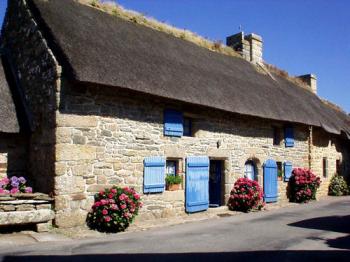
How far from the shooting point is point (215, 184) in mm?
11742

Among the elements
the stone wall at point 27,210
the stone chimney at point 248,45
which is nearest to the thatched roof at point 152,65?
the stone chimney at point 248,45

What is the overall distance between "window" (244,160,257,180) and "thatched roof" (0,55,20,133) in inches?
279

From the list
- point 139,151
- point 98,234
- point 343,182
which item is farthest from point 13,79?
point 343,182

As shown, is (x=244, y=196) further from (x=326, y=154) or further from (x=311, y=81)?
(x=311, y=81)

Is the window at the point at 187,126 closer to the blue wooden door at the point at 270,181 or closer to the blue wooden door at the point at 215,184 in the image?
the blue wooden door at the point at 215,184

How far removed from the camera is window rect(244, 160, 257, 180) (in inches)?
485

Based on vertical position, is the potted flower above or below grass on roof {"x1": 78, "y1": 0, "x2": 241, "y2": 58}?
below

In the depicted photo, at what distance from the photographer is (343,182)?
1747cm

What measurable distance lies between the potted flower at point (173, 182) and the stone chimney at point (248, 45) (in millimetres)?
8500

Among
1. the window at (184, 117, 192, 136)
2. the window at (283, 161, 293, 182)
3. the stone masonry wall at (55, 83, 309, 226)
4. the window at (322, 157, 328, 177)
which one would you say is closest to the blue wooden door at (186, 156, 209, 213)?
the stone masonry wall at (55, 83, 309, 226)

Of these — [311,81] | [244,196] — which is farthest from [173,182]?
[311,81]

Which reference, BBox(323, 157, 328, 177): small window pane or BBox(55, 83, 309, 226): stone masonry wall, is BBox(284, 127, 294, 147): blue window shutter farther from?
BBox(323, 157, 328, 177): small window pane

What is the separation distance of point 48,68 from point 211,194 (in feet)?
20.5

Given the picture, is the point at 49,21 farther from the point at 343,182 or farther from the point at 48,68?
the point at 343,182
